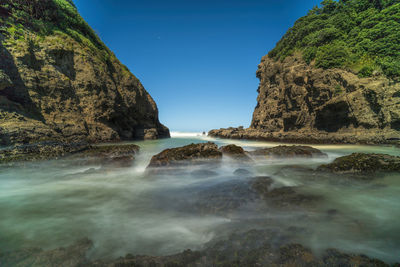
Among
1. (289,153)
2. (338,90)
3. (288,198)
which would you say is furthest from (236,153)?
(338,90)

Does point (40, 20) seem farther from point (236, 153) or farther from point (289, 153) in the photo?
point (289, 153)

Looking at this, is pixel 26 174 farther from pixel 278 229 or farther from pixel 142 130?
pixel 142 130

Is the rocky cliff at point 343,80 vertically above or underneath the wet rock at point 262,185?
above

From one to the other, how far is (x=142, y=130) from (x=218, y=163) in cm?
1853

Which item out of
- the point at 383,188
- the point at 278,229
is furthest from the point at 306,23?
the point at 278,229

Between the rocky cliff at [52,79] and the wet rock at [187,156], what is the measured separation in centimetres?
746

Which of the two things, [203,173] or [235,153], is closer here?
[203,173]

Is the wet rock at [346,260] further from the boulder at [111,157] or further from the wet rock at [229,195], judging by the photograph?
the boulder at [111,157]

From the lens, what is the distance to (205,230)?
7.95 ft

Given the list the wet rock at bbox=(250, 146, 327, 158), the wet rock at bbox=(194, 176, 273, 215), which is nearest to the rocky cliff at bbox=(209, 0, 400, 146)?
the wet rock at bbox=(250, 146, 327, 158)

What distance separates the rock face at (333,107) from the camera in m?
13.4

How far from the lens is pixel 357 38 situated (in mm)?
16906

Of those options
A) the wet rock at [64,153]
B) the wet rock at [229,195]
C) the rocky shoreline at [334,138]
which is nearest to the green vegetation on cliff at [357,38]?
the rocky shoreline at [334,138]

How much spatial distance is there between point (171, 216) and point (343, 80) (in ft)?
62.6
